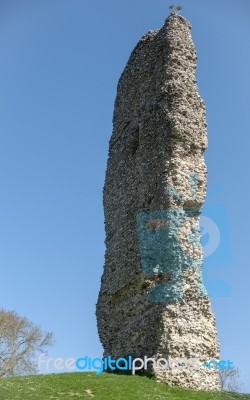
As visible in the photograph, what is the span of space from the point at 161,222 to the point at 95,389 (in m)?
5.11

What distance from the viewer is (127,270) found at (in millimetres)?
16797

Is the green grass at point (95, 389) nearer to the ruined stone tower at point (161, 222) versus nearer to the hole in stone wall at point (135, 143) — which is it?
the ruined stone tower at point (161, 222)

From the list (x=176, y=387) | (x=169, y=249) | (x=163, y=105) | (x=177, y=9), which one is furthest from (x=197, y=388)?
(x=177, y=9)

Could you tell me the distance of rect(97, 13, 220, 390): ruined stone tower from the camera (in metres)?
14.2

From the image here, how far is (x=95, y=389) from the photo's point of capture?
41.1ft

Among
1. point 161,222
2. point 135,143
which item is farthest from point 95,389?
point 135,143

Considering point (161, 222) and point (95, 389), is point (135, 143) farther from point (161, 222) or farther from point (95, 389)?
point (95, 389)

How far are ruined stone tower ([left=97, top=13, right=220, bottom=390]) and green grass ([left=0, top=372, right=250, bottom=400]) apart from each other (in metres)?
0.65

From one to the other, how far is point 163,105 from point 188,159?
1992 millimetres

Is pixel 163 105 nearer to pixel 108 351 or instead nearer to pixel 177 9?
pixel 177 9

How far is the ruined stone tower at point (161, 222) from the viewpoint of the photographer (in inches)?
559

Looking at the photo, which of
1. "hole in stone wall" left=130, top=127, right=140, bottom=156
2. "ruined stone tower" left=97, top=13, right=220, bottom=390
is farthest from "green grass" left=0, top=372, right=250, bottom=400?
"hole in stone wall" left=130, top=127, right=140, bottom=156

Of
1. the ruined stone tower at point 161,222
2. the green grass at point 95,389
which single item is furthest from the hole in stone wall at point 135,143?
the green grass at point 95,389

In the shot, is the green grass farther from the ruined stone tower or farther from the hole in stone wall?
the hole in stone wall
